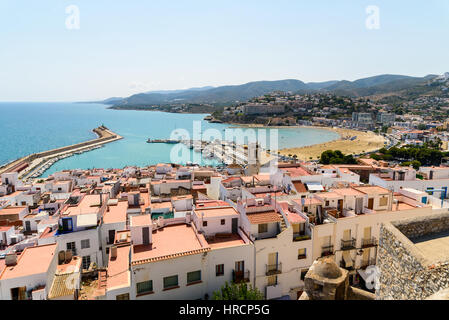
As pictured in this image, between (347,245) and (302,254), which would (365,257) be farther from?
(302,254)

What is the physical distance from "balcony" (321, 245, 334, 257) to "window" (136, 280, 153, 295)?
6.08 meters

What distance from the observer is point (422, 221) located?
192 inches

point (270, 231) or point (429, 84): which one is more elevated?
point (429, 84)

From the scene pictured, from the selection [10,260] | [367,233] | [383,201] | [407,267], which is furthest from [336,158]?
[407,267]

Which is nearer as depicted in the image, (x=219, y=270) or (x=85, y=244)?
(x=219, y=270)

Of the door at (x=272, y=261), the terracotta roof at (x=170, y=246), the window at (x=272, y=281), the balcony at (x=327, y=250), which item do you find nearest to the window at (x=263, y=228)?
the door at (x=272, y=261)

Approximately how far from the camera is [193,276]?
8961 millimetres

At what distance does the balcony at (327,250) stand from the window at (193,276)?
15.3ft

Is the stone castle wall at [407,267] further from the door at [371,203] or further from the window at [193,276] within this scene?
the door at [371,203]

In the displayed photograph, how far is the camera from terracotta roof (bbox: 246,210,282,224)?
10.2 meters

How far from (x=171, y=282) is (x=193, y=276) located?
2.15 ft
